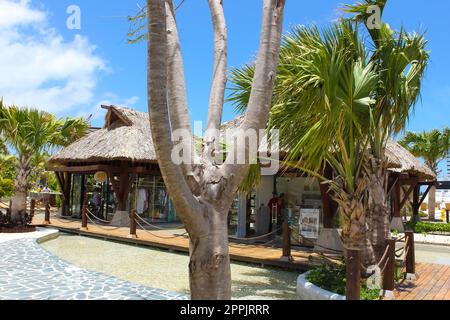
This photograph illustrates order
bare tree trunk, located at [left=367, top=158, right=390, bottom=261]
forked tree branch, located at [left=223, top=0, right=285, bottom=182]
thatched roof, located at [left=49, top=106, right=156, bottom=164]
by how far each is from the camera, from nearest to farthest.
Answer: forked tree branch, located at [left=223, top=0, right=285, bottom=182], bare tree trunk, located at [left=367, top=158, right=390, bottom=261], thatched roof, located at [left=49, top=106, right=156, bottom=164]

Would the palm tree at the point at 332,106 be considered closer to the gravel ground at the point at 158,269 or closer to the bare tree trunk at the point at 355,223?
the bare tree trunk at the point at 355,223

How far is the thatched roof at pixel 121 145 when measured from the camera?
15.2 meters

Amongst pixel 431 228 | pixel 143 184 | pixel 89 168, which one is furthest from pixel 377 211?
pixel 431 228

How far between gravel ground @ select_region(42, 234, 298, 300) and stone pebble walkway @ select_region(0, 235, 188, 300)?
0.57 m

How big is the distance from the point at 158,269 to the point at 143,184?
31.8 ft

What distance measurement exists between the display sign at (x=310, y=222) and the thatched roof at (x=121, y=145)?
460 centimetres

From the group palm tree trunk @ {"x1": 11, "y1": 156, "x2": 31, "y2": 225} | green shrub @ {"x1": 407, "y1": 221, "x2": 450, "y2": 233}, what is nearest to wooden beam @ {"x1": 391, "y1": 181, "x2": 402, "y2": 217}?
green shrub @ {"x1": 407, "y1": 221, "x2": 450, "y2": 233}

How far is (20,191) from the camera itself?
13.2 metres

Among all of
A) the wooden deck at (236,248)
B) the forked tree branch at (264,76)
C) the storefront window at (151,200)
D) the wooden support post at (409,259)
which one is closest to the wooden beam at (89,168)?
the storefront window at (151,200)

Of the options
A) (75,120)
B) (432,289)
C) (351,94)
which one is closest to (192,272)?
(351,94)

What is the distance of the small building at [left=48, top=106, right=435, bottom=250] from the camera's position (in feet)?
41.2

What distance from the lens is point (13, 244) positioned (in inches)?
417

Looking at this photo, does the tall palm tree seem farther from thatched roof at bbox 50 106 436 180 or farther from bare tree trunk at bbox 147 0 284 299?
thatched roof at bbox 50 106 436 180
